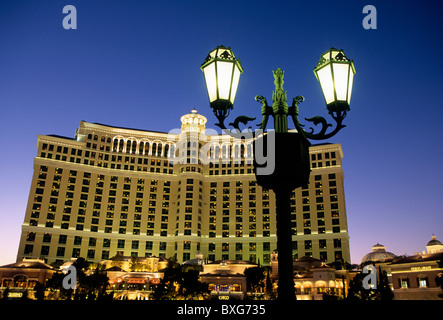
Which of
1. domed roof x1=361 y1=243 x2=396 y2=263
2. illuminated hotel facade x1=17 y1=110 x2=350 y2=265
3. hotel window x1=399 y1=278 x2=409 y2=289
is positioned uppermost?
illuminated hotel facade x1=17 y1=110 x2=350 y2=265

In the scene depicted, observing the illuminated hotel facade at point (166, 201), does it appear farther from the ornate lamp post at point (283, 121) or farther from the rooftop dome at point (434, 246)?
the ornate lamp post at point (283, 121)

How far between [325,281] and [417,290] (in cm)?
2055

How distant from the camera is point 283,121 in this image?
5.02 m

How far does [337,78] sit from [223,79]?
69.7 inches

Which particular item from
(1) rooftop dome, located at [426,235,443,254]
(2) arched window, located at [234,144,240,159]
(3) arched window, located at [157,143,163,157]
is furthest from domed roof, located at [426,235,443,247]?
(3) arched window, located at [157,143,163,157]

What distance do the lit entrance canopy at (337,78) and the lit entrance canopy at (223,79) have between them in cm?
140

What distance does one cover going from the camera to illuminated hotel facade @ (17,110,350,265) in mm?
97188

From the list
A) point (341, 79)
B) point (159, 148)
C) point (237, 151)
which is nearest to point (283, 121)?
point (341, 79)

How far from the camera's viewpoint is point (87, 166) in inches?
4166

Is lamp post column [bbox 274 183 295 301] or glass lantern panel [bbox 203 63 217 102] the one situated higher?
glass lantern panel [bbox 203 63 217 102]

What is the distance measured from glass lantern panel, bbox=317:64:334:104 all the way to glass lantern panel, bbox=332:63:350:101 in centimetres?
8

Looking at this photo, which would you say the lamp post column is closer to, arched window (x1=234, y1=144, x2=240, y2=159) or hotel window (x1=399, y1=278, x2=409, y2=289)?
hotel window (x1=399, y1=278, x2=409, y2=289)

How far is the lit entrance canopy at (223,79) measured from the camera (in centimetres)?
541
